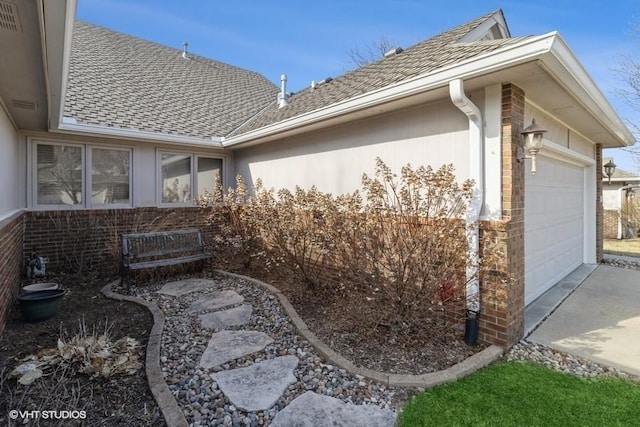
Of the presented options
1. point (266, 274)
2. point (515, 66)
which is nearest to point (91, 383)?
point (266, 274)

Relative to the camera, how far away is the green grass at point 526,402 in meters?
2.62

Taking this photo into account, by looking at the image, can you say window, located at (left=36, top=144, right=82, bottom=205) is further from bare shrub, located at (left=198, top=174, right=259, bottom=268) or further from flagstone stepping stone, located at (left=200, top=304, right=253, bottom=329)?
flagstone stepping stone, located at (left=200, top=304, right=253, bottom=329)

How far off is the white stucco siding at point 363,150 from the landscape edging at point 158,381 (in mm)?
3523

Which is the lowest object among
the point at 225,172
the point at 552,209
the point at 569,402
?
the point at 569,402

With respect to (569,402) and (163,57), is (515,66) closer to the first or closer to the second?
(569,402)

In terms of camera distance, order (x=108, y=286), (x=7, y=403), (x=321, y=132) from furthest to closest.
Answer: (x=321, y=132) < (x=108, y=286) < (x=7, y=403)

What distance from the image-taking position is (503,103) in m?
3.79

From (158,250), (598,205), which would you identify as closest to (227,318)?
(158,250)

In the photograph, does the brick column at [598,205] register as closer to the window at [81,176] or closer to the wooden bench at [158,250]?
the wooden bench at [158,250]

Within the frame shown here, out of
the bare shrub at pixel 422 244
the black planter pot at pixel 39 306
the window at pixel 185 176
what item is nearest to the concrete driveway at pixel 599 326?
the bare shrub at pixel 422 244

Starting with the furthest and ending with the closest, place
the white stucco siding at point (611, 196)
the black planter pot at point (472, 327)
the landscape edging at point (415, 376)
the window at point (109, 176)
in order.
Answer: the white stucco siding at point (611, 196) < the window at point (109, 176) < the black planter pot at point (472, 327) < the landscape edging at point (415, 376)

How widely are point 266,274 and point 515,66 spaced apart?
5347 mm

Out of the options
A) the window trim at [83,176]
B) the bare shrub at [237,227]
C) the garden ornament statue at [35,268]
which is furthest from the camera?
the bare shrub at [237,227]

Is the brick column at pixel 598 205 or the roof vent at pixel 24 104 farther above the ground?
the roof vent at pixel 24 104
